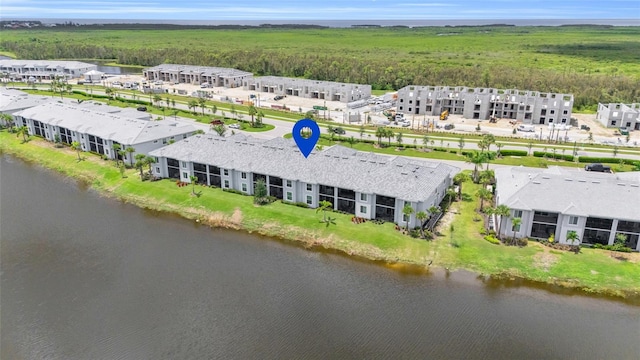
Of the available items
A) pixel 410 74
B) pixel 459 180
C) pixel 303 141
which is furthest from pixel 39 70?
pixel 459 180

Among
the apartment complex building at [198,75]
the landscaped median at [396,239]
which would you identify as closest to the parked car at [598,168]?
the landscaped median at [396,239]

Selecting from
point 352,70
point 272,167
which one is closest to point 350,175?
point 272,167

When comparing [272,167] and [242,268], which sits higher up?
[272,167]

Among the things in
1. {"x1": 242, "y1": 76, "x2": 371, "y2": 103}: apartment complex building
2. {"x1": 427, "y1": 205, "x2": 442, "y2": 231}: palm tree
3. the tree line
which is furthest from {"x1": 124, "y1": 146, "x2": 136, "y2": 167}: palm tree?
the tree line

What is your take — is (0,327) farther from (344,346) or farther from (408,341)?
(408,341)

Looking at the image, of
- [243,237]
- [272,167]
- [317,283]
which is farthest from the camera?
[272,167]

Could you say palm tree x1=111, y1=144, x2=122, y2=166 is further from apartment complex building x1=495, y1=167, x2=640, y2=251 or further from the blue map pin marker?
apartment complex building x1=495, y1=167, x2=640, y2=251

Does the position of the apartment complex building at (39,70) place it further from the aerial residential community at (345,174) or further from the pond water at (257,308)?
the pond water at (257,308)
